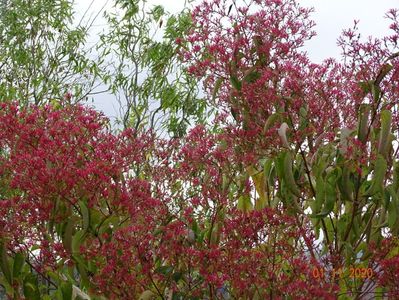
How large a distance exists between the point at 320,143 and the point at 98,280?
916mm

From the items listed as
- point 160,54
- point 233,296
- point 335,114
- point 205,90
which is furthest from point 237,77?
point 160,54

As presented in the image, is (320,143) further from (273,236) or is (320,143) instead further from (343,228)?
(273,236)

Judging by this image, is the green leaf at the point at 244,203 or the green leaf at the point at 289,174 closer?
the green leaf at the point at 289,174

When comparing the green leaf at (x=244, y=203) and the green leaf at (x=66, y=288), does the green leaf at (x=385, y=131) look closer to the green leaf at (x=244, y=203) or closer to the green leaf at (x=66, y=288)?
the green leaf at (x=244, y=203)

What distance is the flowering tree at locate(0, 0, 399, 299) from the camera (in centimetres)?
225

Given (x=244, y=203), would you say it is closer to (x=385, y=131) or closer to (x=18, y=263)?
(x=385, y=131)

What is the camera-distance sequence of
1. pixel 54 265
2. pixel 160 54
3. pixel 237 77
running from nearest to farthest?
pixel 54 265
pixel 237 77
pixel 160 54

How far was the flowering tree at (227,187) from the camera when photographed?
2.25 meters

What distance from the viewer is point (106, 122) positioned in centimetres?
253

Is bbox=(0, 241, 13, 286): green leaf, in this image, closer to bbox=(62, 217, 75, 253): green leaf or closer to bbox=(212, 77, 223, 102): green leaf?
bbox=(62, 217, 75, 253): green leaf

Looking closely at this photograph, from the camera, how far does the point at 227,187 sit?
2545 millimetres
